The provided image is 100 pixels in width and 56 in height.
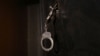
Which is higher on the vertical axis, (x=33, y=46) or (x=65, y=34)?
(x=65, y=34)

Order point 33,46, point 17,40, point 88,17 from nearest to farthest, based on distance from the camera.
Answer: point 88,17 < point 33,46 < point 17,40

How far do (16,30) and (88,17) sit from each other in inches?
26.4

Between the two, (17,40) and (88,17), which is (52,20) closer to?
(88,17)

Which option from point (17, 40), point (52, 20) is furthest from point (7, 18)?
point (52, 20)

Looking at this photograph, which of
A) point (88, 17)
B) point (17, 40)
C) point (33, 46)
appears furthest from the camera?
point (17, 40)

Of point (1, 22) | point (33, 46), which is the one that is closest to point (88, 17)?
point (33, 46)

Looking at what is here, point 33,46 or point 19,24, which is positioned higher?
point 19,24

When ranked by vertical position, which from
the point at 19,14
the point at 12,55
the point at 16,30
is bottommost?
the point at 12,55

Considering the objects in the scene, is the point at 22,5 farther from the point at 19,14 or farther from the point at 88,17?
the point at 88,17

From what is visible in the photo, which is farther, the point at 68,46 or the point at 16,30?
the point at 16,30

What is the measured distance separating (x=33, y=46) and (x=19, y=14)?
0.27 meters

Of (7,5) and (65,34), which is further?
(7,5)

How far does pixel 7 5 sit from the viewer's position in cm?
100

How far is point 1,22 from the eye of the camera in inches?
37.2
